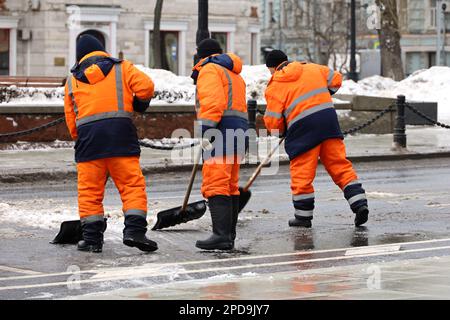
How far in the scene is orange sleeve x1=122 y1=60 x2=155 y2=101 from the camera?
11.3 m

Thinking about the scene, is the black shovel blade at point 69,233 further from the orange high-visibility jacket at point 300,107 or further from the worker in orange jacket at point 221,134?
the orange high-visibility jacket at point 300,107

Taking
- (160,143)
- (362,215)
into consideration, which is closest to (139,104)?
(362,215)

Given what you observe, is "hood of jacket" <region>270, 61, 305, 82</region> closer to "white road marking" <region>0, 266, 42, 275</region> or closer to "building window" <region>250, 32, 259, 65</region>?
"white road marking" <region>0, 266, 42, 275</region>

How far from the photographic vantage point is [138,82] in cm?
1130

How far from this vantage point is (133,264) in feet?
35.1

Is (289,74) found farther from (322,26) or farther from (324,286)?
(322,26)

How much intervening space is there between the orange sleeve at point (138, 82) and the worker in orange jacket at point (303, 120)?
214cm

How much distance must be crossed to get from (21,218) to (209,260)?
3.48m

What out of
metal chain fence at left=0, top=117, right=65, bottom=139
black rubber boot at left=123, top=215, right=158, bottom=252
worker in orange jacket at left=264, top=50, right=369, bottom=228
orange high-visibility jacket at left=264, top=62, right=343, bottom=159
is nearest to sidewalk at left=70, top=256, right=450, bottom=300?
black rubber boot at left=123, top=215, right=158, bottom=252

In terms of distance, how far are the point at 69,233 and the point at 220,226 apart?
4.54 ft
